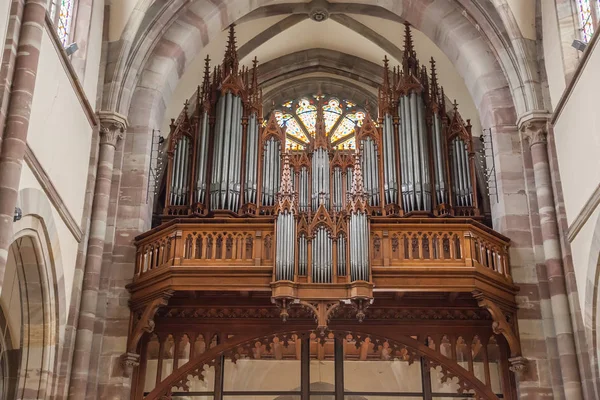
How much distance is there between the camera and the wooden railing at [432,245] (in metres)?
13.2

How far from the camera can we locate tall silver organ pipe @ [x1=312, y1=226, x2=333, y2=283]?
12844mm

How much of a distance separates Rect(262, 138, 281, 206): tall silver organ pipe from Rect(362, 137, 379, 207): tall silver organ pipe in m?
1.59

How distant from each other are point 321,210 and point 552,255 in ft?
12.2

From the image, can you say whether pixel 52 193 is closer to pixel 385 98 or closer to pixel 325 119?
pixel 385 98

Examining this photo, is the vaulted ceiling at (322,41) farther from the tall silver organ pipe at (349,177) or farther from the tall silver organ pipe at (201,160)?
the tall silver organ pipe at (349,177)

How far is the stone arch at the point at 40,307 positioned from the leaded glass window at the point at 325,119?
30.9 ft

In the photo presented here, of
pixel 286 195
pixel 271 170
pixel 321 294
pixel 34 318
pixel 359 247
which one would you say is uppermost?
pixel 271 170

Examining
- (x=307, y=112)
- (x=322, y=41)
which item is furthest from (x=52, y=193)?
(x=307, y=112)

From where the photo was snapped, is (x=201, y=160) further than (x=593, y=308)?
Yes

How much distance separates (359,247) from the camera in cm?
1298

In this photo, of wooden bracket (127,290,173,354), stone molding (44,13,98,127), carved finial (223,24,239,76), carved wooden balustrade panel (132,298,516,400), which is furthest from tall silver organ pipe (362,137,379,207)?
stone molding (44,13,98,127)

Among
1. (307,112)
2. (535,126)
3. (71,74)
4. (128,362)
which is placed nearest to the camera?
(71,74)

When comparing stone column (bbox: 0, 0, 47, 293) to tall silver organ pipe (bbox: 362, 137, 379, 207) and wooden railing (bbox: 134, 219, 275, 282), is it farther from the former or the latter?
tall silver organ pipe (bbox: 362, 137, 379, 207)

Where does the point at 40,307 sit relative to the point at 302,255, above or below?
below
